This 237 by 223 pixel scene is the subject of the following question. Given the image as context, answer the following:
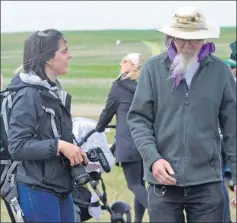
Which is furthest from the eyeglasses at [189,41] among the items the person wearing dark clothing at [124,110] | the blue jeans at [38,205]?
the person wearing dark clothing at [124,110]

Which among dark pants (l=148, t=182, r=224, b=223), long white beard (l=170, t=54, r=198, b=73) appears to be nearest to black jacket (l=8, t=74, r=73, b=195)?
dark pants (l=148, t=182, r=224, b=223)

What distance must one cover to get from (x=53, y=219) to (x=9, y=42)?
24.1m

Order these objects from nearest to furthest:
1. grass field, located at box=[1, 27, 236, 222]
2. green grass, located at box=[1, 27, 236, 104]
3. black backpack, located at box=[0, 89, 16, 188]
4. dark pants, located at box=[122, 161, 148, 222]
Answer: black backpack, located at box=[0, 89, 16, 188], dark pants, located at box=[122, 161, 148, 222], grass field, located at box=[1, 27, 236, 222], green grass, located at box=[1, 27, 236, 104]

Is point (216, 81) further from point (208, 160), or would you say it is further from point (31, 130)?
point (31, 130)

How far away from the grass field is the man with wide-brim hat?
0.33m

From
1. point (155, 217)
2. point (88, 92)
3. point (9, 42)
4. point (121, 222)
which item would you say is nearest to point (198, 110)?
point (155, 217)

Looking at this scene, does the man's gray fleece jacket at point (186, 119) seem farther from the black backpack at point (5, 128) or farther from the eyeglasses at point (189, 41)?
the black backpack at point (5, 128)

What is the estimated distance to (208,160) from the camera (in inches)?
150

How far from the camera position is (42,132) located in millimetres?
3971

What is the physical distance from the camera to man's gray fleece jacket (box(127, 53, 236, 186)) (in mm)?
3760

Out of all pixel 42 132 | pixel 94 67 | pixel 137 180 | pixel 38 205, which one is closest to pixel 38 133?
pixel 42 132

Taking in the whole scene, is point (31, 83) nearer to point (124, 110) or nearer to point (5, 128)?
point (5, 128)

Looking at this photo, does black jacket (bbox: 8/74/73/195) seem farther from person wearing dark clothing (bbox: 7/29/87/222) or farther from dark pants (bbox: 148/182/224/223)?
dark pants (bbox: 148/182/224/223)

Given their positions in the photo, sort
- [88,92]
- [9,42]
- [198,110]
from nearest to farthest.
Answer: [198,110] → [88,92] → [9,42]
